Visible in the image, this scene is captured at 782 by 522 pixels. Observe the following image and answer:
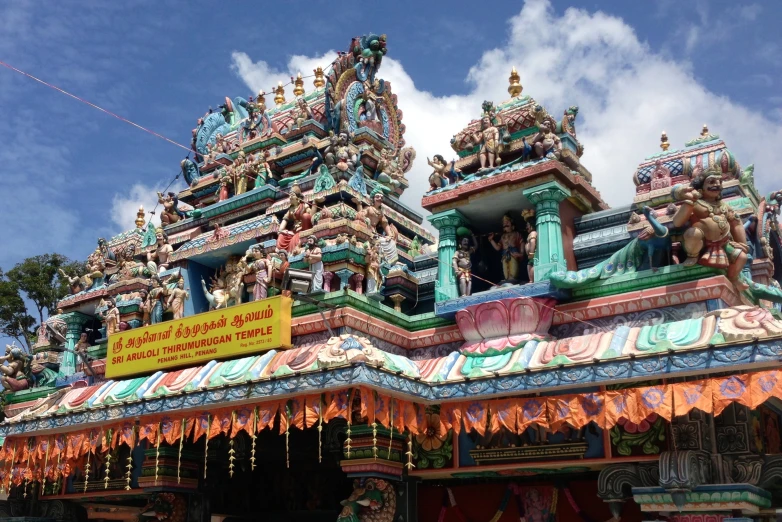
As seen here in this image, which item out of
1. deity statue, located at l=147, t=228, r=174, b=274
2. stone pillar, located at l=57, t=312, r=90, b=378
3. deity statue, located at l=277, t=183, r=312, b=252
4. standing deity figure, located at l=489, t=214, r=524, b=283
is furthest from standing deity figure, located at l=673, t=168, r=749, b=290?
stone pillar, located at l=57, t=312, r=90, b=378

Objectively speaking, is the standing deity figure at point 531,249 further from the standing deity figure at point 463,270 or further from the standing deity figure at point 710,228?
the standing deity figure at point 710,228

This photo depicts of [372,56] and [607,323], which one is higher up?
[372,56]

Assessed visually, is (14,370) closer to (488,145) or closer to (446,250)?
(446,250)

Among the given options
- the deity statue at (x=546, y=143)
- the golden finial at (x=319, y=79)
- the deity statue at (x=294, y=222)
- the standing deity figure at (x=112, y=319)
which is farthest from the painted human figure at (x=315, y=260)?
the golden finial at (x=319, y=79)

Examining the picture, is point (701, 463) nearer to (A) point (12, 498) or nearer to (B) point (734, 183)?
(B) point (734, 183)

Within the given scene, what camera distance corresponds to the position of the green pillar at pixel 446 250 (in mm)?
17109

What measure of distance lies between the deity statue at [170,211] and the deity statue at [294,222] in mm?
6555

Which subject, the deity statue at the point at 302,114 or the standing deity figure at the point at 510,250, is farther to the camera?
the deity statue at the point at 302,114

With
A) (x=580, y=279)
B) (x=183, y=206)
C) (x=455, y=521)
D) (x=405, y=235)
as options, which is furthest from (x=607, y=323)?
(x=183, y=206)

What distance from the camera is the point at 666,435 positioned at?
12977 mm

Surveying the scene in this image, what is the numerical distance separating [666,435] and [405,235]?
439 inches

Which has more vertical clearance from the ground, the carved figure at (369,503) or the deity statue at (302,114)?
the deity statue at (302,114)

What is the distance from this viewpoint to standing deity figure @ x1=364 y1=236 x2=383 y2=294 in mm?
17672

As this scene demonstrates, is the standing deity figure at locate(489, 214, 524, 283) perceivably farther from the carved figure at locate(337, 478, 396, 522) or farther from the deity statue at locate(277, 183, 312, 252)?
the carved figure at locate(337, 478, 396, 522)
